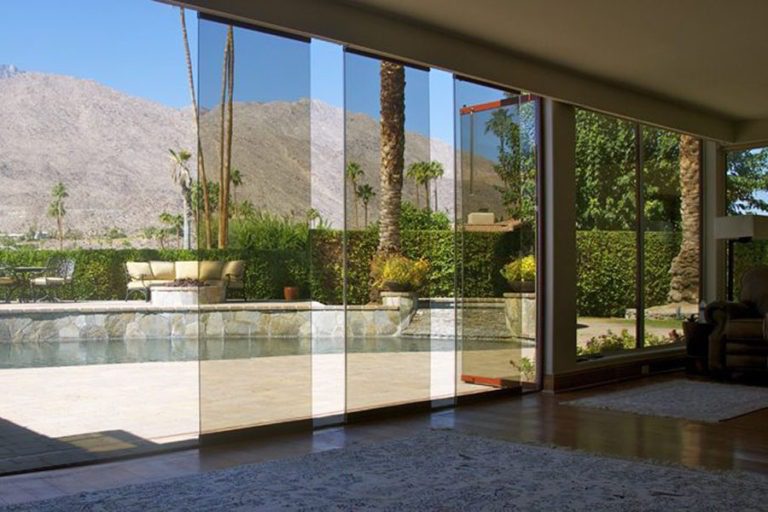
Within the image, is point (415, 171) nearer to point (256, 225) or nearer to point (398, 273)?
point (398, 273)

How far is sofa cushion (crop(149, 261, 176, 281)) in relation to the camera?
44.1 feet

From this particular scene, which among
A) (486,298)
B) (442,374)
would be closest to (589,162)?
(486,298)

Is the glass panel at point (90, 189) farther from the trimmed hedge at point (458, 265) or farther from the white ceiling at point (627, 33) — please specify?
the white ceiling at point (627, 33)

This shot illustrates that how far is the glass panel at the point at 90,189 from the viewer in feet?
37.6

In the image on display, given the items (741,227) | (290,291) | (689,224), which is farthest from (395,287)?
(689,224)

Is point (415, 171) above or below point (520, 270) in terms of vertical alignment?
above

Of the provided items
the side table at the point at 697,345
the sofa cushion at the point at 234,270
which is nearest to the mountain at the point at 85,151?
the side table at the point at 697,345

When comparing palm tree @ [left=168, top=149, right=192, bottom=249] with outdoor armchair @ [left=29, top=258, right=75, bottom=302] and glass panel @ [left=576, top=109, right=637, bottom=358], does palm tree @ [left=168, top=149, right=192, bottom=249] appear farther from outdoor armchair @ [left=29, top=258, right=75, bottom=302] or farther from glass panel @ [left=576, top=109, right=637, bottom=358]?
glass panel @ [left=576, top=109, right=637, bottom=358]

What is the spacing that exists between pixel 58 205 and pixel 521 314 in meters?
15.3

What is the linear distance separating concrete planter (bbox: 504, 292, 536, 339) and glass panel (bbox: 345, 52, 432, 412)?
864 millimetres

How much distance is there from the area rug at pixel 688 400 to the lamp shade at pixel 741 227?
204cm

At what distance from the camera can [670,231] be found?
29.9ft

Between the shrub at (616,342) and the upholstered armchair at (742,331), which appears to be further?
the shrub at (616,342)

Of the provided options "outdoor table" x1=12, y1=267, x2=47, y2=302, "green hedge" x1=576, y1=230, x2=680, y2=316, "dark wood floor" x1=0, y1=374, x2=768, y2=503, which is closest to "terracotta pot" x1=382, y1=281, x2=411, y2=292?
"dark wood floor" x1=0, y1=374, x2=768, y2=503
